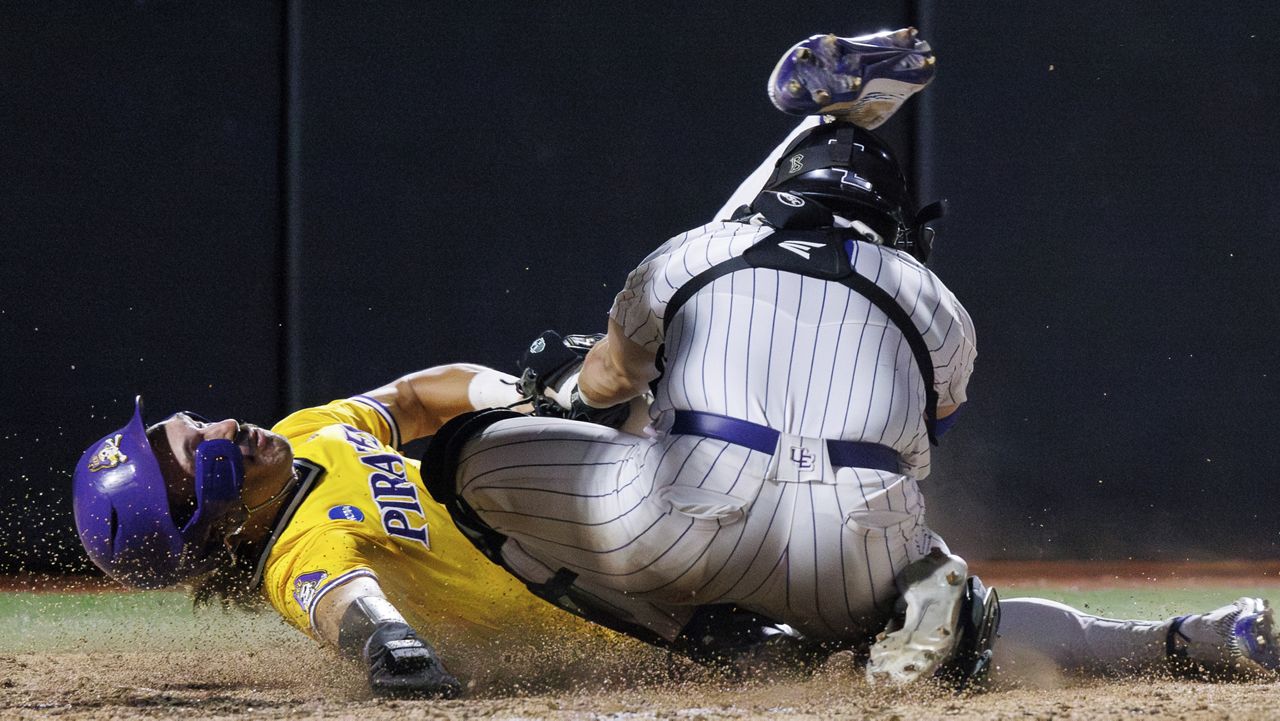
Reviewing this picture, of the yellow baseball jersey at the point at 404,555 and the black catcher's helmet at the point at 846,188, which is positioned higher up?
the black catcher's helmet at the point at 846,188

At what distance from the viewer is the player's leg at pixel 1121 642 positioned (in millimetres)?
1986

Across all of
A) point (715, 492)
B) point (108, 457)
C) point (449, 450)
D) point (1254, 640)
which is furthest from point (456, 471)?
point (1254, 640)

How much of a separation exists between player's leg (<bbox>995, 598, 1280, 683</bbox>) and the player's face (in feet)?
4.07

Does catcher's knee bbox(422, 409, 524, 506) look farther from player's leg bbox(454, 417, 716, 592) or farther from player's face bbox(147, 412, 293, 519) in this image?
player's face bbox(147, 412, 293, 519)

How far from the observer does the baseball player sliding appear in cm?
175

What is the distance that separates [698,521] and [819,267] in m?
0.39

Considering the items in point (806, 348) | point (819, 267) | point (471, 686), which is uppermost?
point (819, 267)

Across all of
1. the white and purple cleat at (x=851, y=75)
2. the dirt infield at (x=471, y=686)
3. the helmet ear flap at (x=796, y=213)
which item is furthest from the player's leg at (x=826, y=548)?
the white and purple cleat at (x=851, y=75)

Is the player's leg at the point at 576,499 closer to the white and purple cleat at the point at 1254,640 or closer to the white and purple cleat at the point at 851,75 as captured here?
the white and purple cleat at the point at 851,75

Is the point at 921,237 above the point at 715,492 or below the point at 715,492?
above

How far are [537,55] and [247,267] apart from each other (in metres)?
1.05

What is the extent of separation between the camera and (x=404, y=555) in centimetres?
228

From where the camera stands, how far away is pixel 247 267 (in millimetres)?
3787

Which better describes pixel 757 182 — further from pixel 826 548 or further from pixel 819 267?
pixel 826 548
